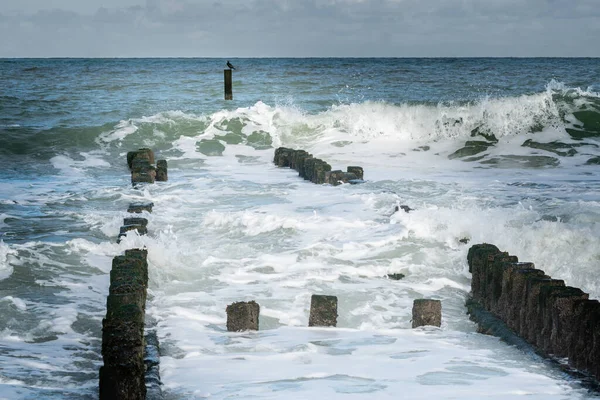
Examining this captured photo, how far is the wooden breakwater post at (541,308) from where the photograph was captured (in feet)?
16.3

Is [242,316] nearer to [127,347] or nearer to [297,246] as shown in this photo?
[127,347]

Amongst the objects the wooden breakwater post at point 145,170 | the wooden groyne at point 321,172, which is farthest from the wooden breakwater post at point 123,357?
the wooden breakwater post at point 145,170

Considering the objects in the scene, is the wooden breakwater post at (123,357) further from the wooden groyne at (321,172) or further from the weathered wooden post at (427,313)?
the wooden groyne at (321,172)

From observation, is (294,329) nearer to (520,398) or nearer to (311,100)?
(520,398)

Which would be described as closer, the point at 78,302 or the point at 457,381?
the point at 457,381

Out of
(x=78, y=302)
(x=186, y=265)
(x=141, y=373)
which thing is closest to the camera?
(x=141, y=373)

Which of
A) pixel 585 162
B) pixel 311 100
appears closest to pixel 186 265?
pixel 585 162

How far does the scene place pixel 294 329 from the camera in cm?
598

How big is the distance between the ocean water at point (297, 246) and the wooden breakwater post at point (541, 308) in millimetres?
166

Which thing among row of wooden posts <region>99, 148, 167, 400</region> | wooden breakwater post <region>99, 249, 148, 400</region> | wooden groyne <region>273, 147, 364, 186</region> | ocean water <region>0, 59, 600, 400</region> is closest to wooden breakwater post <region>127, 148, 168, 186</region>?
ocean water <region>0, 59, 600, 400</region>

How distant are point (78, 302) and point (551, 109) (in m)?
18.4

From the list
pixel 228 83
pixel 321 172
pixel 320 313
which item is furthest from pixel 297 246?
pixel 228 83

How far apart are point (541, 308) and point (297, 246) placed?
360cm

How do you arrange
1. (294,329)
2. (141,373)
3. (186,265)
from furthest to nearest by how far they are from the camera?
(186,265) < (294,329) < (141,373)
